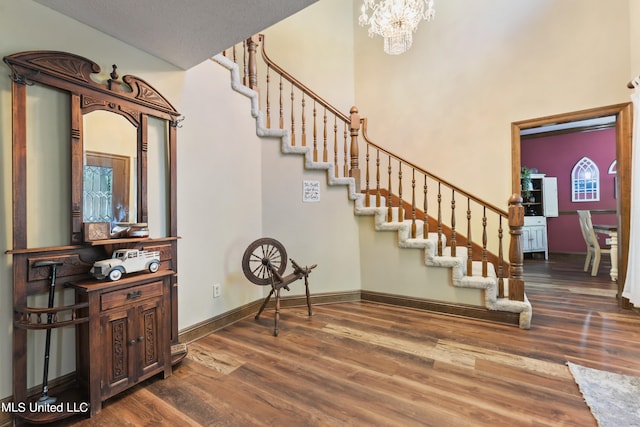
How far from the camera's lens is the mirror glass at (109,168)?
1.78m

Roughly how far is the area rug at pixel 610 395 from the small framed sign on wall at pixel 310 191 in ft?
8.47

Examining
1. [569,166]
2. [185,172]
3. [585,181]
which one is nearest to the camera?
[185,172]

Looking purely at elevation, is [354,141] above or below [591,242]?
above

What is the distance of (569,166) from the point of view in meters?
6.69

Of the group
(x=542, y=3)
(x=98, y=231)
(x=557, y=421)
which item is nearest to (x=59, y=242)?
(x=98, y=231)

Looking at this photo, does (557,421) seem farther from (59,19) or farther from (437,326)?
(59,19)

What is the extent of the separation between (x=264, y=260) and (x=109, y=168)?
1398 mm

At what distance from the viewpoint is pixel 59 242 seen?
167 centimetres

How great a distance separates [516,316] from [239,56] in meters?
4.45

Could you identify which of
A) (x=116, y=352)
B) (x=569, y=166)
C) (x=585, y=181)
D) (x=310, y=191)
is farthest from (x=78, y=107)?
(x=585, y=181)

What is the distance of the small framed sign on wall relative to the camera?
131 inches

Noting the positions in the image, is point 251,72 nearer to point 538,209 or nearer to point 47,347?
point 47,347

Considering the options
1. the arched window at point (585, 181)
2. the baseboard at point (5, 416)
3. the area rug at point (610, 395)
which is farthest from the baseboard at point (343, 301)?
the arched window at point (585, 181)

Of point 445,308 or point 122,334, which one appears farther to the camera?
point 445,308
